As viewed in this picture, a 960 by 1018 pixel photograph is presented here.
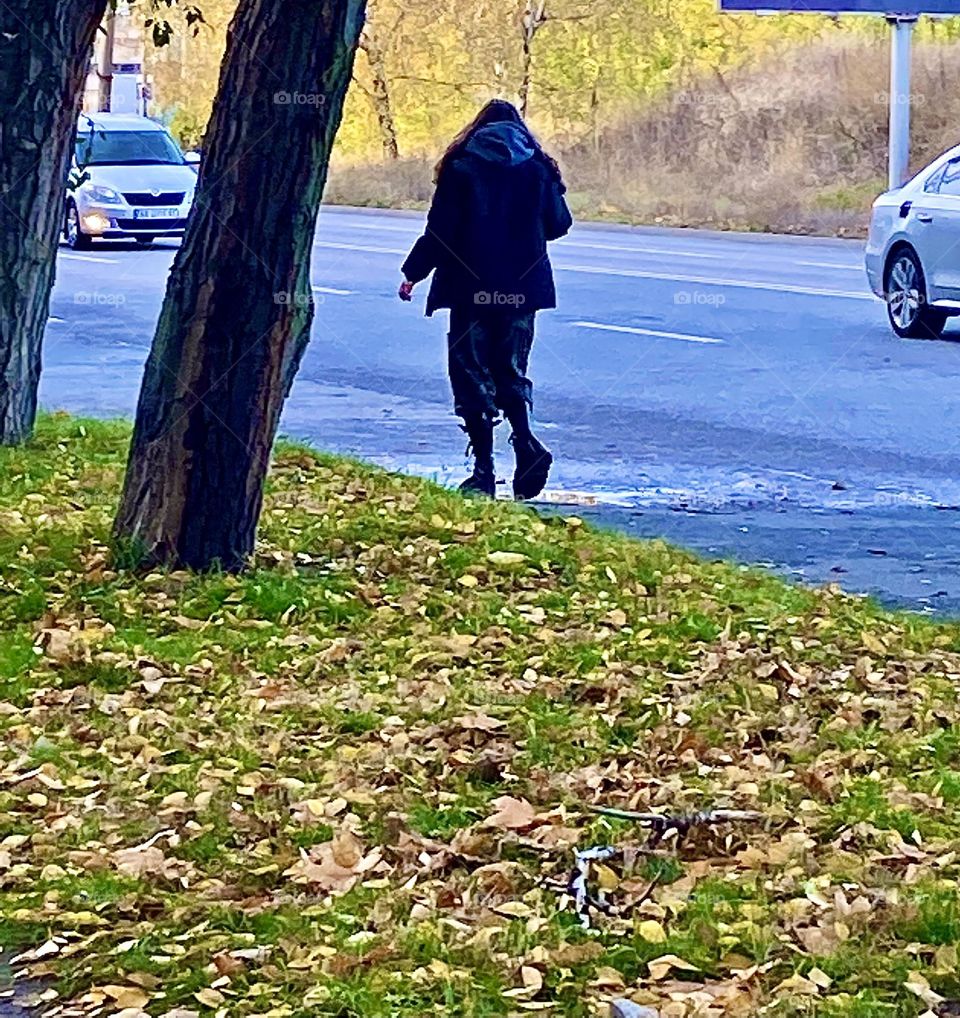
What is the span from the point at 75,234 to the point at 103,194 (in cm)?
80

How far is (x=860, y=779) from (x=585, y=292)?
16253 mm

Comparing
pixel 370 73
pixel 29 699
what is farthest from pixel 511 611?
pixel 370 73

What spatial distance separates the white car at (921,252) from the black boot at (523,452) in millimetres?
7227

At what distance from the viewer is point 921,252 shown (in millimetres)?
17188

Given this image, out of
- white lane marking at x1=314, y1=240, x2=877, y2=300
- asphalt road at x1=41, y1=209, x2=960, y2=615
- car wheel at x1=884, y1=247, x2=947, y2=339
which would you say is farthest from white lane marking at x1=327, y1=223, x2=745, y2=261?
car wheel at x1=884, y1=247, x2=947, y2=339

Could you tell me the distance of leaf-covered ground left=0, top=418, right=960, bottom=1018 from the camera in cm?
417

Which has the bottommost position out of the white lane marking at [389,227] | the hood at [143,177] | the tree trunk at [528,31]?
the white lane marking at [389,227]

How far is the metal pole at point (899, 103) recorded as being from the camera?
30.9m

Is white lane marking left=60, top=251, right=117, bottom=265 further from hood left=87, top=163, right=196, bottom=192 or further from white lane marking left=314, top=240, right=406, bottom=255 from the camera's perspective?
white lane marking left=314, top=240, right=406, bottom=255

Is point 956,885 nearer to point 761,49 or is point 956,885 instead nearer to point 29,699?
point 29,699

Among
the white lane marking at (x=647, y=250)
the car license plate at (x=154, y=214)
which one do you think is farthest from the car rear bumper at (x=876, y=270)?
the car license plate at (x=154, y=214)

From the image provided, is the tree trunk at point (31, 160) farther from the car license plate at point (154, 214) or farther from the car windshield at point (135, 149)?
the car windshield at point (135, 149)

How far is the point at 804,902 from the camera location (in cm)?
441

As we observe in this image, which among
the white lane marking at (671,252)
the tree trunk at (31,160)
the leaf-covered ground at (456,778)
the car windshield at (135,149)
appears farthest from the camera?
the car windshield at (135,149)
